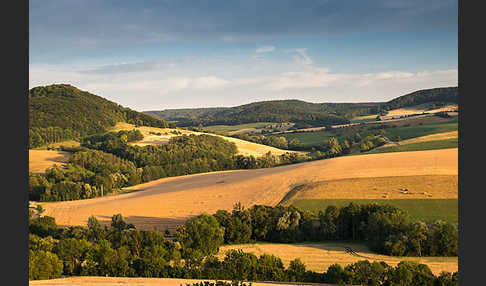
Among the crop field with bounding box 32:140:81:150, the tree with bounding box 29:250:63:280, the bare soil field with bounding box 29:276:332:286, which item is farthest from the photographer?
the crop field with bounding box 32:140:81:150

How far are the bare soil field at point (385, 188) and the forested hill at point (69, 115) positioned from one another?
93561 millimetres

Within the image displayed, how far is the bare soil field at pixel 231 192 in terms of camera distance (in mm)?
52656

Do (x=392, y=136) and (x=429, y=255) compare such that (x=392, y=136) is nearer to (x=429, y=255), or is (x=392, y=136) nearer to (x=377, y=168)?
(x=377, y=168)

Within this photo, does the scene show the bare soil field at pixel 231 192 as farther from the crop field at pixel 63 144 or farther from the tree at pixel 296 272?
the crop field at pixel 63 144

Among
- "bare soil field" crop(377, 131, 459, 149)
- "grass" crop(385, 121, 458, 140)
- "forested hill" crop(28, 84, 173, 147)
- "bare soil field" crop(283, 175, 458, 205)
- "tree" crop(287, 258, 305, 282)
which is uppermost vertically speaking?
"forested hill" crop(28, 84, 173, 147)

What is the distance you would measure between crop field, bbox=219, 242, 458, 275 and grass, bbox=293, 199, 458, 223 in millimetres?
9144

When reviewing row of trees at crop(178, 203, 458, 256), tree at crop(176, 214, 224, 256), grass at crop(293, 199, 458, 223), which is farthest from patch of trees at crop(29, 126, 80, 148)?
tree at crop(176, 214, 224, 256)

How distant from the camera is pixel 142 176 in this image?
3494 inches

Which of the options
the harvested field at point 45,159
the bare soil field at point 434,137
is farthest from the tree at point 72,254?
the bare soil field at point 434,137

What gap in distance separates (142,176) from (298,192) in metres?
46.2

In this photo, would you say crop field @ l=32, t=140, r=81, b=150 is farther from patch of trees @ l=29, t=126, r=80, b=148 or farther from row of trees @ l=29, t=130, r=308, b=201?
row of trees @ l=29, t=130, r=308, b=201

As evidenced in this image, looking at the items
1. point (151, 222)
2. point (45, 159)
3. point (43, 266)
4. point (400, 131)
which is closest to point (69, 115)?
point (45, 159)

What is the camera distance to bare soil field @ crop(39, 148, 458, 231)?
→ 52.7m
